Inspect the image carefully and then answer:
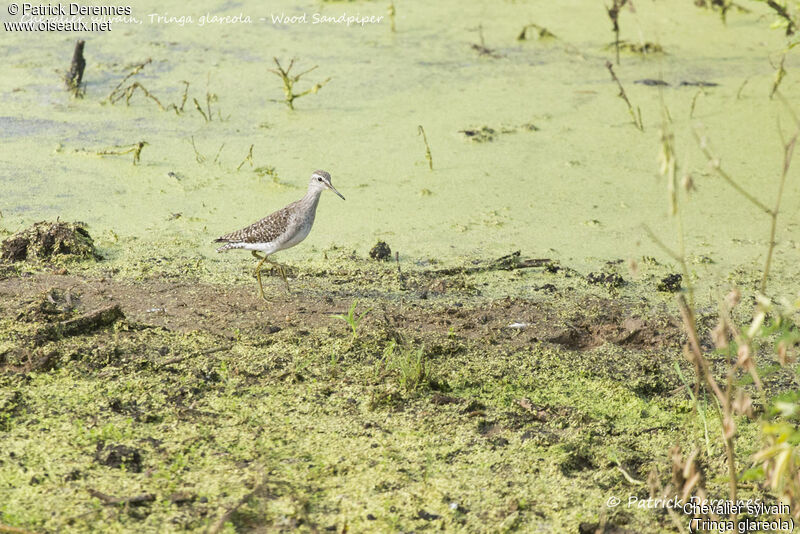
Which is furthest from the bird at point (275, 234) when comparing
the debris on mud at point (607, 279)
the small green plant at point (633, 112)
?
the small green plant at point (633, 112)

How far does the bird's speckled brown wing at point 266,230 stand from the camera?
4270mm

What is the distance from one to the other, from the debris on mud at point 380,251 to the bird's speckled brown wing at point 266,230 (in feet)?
1.68

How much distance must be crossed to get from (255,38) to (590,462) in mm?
6115

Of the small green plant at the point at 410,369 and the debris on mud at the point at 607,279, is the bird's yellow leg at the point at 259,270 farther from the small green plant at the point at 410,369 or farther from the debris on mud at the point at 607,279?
the debris on mud at the point at 607,279

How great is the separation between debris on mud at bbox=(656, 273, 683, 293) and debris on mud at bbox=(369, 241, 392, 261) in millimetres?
1415

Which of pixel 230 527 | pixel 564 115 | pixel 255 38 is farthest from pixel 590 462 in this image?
pixel 255 38

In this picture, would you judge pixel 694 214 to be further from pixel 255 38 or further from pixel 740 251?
pixel 255 38

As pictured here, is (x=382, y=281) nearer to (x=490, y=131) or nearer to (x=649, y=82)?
(x=490, y=131)

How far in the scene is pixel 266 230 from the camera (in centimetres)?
428

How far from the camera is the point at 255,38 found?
7.91 m

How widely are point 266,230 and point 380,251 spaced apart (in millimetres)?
651

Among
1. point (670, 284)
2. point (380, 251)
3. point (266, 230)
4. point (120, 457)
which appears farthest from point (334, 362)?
point (670, 284)

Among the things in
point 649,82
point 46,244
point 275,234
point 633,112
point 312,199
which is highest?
point 649,82

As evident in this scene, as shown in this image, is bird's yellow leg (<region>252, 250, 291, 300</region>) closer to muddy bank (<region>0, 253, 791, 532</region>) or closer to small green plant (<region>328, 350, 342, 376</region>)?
muddy bank (<region>0, 253, 791, 532</region>)
